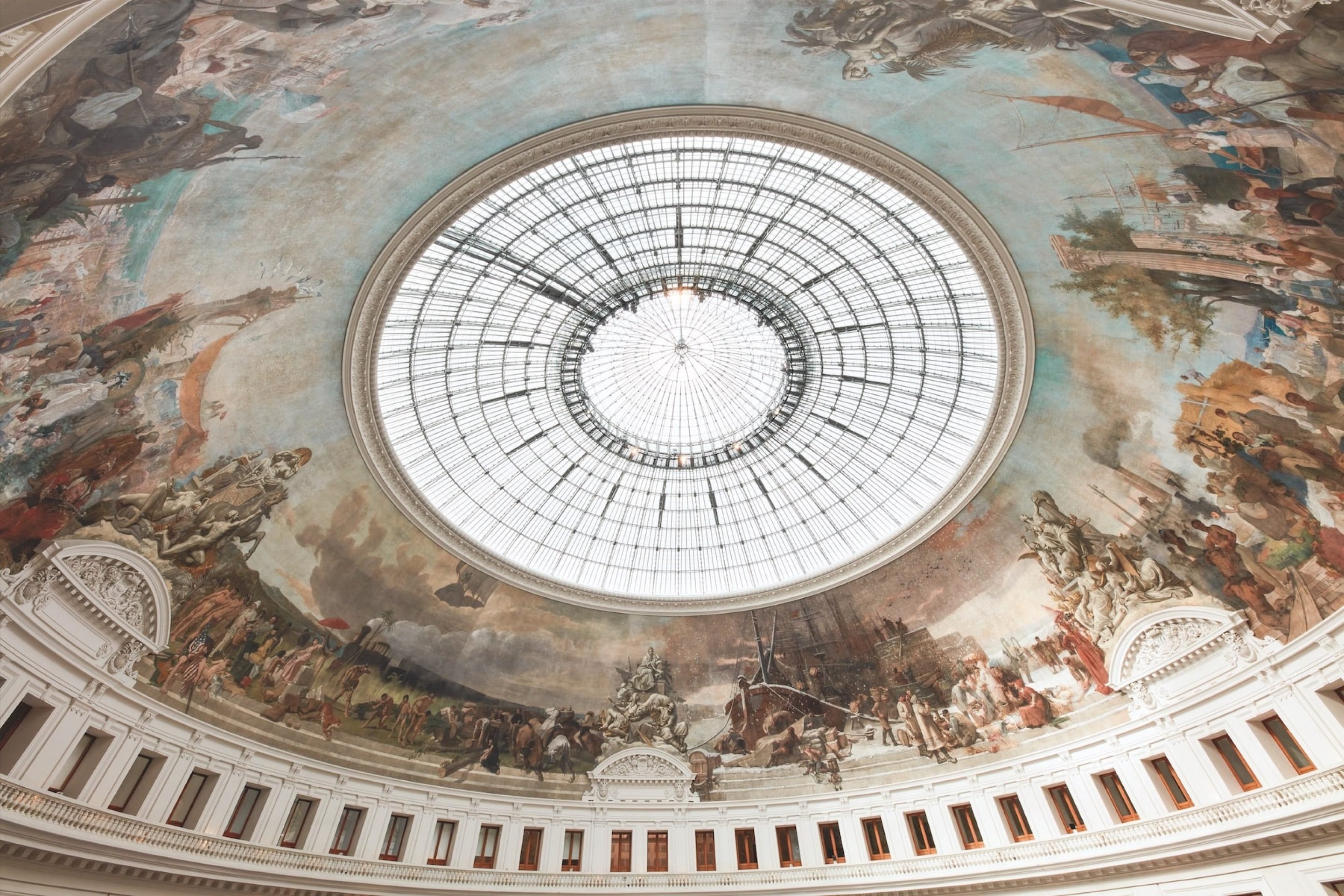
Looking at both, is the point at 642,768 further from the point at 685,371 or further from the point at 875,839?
the point at 685,371

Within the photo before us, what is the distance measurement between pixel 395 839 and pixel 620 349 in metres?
18.2

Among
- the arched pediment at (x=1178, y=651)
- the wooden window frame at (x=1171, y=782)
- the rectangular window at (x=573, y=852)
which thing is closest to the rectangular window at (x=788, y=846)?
the rectangular window at (x=573, y=852)

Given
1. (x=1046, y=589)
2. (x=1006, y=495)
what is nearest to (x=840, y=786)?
(x=1046, y=589)

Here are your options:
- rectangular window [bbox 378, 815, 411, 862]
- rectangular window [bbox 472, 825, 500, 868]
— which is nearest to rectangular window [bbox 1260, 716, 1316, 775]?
rectangular window [bbox 472, 825, 500, 868]

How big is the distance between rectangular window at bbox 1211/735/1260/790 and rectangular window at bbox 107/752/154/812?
2820cm

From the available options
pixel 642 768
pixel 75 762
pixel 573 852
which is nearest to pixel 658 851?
pixel 642 768

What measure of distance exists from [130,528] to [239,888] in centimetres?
992

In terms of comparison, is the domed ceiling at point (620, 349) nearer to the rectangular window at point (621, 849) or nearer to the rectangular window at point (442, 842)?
the rectangular window at point (442, 842)

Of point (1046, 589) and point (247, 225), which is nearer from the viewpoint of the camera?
point (247, 225)

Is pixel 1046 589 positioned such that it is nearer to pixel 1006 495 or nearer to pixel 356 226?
pixel 1006 495

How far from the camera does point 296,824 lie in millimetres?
23578

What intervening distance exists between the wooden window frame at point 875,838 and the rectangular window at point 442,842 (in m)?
14.0

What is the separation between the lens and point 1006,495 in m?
25.2

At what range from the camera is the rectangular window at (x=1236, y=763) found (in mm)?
19594
